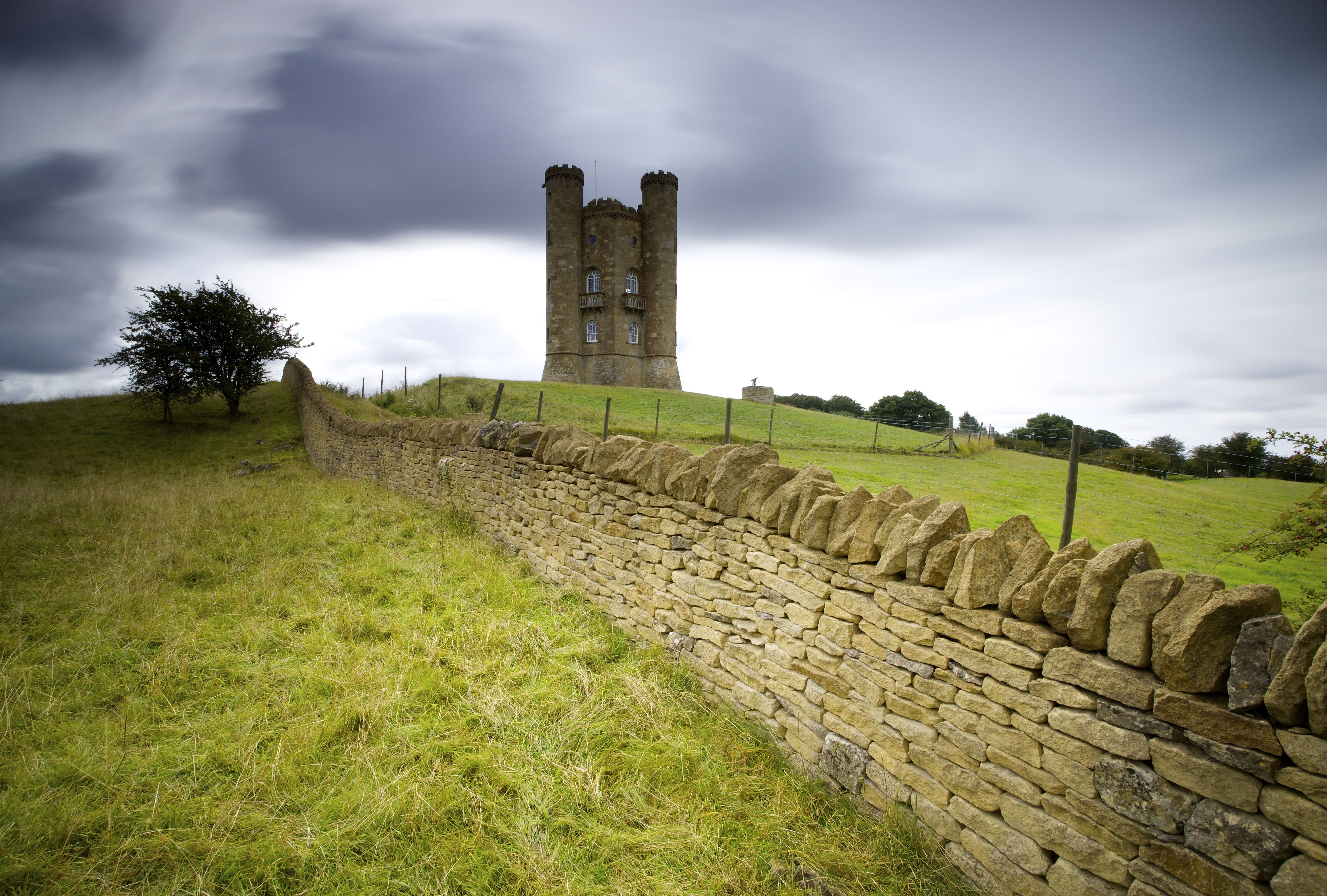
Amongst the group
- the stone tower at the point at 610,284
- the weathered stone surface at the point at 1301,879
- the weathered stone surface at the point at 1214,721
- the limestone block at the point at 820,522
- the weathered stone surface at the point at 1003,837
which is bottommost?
the weathered stone surface at the point at 1003,837

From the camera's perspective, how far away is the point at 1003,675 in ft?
8.16

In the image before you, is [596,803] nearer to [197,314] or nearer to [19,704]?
[19,704]

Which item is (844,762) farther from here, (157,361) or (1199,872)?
(157,361)

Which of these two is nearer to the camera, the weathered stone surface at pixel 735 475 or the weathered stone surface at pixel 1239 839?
the weathered stone surface at pixel 1239 839

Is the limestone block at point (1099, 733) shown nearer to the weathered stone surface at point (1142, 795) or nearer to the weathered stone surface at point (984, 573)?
the weathered stone surface at point (1142, 795)

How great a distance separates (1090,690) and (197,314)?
27522 mm

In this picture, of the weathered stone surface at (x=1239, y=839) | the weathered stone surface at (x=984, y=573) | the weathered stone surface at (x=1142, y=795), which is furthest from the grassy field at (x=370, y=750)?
the weathered stone surface at (x=984, y=573)

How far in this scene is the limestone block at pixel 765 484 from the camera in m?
3.75

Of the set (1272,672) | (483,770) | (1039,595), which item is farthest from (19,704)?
(1272,672)


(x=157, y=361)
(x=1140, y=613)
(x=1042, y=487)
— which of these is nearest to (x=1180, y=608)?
(x=1140, y=613)

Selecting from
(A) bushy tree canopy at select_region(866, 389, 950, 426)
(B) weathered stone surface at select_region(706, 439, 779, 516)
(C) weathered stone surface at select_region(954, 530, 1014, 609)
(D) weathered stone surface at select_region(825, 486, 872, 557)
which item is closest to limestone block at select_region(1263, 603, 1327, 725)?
(C) weathered stone surface at select_region(954, 530, 1014, 609)

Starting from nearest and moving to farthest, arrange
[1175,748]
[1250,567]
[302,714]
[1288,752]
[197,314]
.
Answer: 1. [1288,752]
2. [1175,748]
3. [302,714]
4. [1250,567]
5. [197,314]

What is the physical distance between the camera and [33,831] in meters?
2.73

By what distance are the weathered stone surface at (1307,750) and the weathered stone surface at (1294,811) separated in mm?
92
